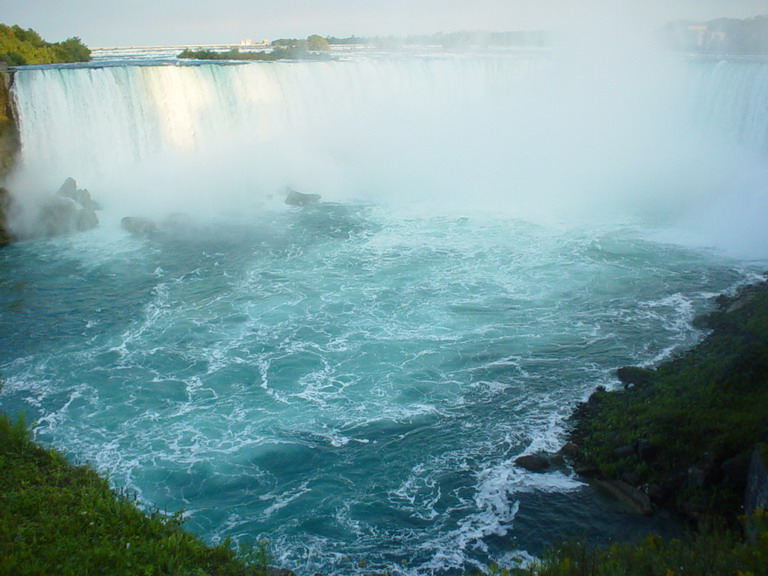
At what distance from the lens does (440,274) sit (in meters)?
16.2

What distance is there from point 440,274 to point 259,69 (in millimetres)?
16754

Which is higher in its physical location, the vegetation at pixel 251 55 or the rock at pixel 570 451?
the vegetation at pixel 251 55

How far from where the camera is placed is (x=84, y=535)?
5914mm

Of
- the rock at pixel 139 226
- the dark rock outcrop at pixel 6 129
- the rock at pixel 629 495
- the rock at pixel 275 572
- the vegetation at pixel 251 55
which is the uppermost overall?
the vegetation at pixel 251 55

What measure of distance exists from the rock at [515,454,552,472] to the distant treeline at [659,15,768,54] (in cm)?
3555

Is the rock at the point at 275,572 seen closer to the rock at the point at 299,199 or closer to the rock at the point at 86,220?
the rock at the point at 86,220

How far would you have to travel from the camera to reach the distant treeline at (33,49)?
92.9ft

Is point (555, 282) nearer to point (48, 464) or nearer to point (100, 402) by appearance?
point (100, 402)

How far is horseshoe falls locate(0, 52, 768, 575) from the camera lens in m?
8.41

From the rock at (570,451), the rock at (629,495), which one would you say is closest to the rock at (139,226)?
the rock at (570,451)

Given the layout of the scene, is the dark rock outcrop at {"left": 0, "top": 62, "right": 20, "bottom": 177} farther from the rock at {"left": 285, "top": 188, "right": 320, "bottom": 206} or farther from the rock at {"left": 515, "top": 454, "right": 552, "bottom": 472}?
the rock at {"left": 515, "top": 454, "right": 552, "bottom": 472}

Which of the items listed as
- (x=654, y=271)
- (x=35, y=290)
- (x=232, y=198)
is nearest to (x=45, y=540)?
(x=35, y=290)

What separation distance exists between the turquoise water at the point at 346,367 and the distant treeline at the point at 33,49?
1383cm

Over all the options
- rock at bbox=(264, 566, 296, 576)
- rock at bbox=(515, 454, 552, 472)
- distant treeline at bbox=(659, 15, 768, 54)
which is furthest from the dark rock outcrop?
distant treeline at bbox=(659, 15, 768, 54)
